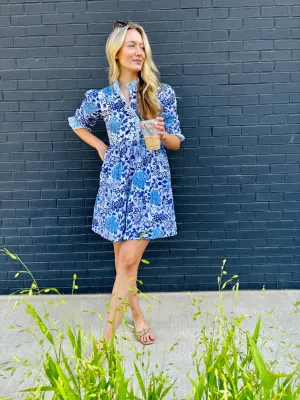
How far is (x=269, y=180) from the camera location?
346 centimetres

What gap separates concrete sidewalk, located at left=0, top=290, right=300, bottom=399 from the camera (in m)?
2.57

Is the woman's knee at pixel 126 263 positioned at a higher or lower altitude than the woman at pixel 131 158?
lower

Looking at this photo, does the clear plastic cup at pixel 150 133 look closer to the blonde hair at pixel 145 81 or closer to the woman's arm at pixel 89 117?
the blonde hair at pixel 145 81

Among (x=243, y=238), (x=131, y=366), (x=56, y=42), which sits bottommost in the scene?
(x=131, y=366)

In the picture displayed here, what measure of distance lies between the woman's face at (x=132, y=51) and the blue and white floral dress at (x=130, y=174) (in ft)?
0.38

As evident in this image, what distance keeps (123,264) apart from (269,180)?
1393 millimetres

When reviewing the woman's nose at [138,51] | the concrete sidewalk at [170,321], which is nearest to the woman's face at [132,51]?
the woman's nose at [138,51]

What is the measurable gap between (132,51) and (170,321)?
178cm

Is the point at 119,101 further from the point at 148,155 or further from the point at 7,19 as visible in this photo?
the point at 7,19

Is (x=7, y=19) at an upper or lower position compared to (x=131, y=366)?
upper

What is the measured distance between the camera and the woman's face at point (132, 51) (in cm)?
265

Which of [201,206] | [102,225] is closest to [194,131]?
[201,206]

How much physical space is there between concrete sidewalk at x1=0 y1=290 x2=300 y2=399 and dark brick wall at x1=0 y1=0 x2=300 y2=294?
0.52ft

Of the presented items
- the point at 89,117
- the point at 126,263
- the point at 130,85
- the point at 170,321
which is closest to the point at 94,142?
the point at 89,117
